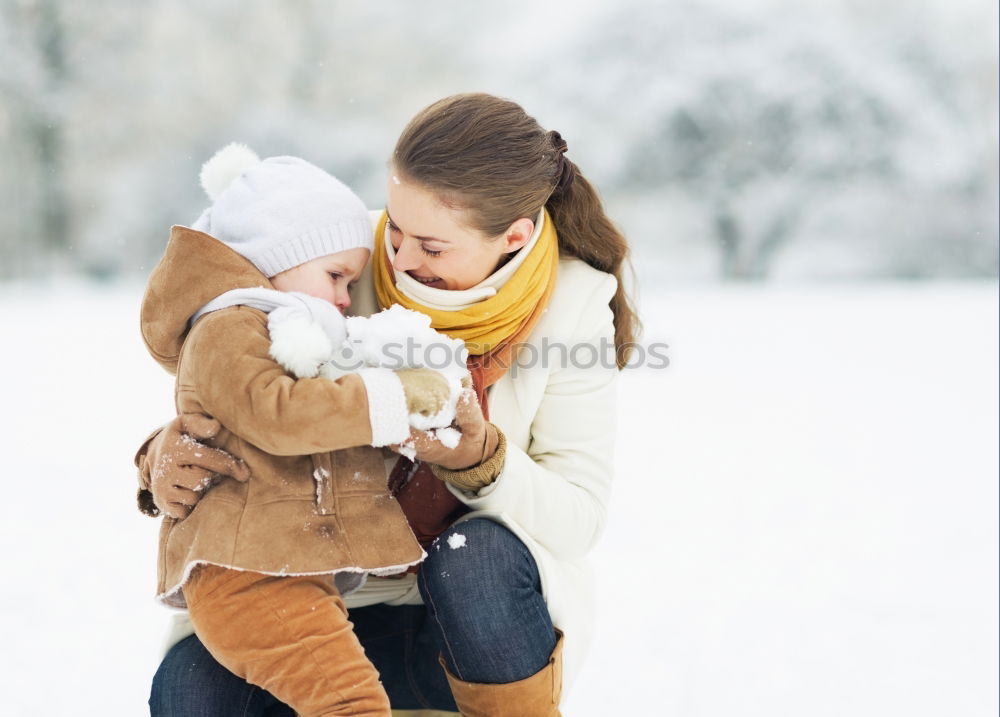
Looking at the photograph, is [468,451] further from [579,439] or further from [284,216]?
[284,216]

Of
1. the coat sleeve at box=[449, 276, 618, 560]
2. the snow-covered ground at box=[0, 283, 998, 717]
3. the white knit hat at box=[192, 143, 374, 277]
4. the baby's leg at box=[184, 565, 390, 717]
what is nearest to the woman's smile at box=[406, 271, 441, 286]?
the white knit hat at box=[192, 143, 374, 277]

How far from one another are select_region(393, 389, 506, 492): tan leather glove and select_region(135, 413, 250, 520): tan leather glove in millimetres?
247

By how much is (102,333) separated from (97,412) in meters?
1.88

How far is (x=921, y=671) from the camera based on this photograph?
7.10 ft

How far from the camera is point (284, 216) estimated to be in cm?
141

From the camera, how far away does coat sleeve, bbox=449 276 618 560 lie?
154cm

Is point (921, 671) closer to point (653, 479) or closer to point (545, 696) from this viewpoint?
point (545, 696)

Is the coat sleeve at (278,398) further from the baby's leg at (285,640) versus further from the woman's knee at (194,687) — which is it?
the woman's knee at (194,687)

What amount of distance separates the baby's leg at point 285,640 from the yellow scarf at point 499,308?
0.53 meters

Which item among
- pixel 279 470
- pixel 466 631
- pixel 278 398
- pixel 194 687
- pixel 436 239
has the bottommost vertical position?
pixel 194 687

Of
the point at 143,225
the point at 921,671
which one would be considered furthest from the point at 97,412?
the point at 143,225

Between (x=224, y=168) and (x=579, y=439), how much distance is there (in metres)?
0.79

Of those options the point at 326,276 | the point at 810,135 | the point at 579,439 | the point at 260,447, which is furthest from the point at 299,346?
the point at 810,135

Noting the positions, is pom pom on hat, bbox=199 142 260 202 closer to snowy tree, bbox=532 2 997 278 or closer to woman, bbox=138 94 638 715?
woman, bbox=138 94 638 715
